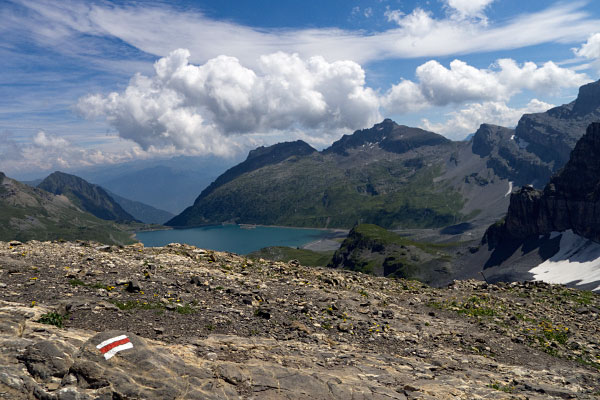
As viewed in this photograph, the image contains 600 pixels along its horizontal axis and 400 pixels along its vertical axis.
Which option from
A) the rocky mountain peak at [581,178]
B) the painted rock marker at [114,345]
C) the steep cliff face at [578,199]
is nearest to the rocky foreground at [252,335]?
the painted rock marker at [114,345]

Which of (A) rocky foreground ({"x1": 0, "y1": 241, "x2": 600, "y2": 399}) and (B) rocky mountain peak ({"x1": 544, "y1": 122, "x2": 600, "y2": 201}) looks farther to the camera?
(B) rocky mountain peak ({"x1": 544, "y1": 122, "x2": 600, "y2": 201})

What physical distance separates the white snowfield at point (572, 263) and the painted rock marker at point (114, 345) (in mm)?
165673

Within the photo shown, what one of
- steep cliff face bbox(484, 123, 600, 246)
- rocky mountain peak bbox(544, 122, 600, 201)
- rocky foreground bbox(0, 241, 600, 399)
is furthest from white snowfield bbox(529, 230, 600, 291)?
rocky foreground bbox(0, 241, 600, 399)

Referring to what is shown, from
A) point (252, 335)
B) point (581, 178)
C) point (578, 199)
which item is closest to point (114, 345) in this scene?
point (252, 335)

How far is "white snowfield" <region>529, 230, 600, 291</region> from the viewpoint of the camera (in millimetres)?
143250

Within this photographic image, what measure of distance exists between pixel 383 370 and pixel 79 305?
48.4 feet

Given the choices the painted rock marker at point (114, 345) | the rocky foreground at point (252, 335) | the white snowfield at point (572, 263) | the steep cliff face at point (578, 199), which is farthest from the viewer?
the steep cliff face at point (578, 199)

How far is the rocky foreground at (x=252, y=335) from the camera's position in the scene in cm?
1134

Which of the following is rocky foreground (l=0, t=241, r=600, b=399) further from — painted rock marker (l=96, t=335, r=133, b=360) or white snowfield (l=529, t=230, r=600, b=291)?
white snowfield (l=529, t=230, r=600, b=291)

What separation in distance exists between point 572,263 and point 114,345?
7878 inches

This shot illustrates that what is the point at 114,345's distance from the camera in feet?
38.8

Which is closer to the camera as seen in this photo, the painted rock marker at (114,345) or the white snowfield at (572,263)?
the painted rock marker at (114,345)

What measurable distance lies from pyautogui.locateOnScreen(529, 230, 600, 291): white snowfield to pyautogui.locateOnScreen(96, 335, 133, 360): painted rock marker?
544 feet

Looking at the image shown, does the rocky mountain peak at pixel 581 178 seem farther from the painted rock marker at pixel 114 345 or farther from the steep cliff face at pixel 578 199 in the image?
the painted rock marker at pixel 114 345
